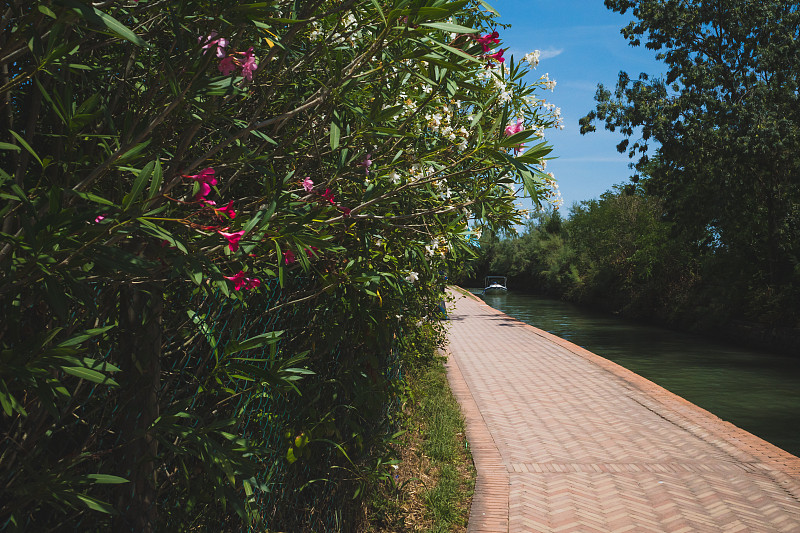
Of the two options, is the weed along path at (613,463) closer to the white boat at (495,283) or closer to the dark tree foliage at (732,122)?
the dark tree foliage at (732,122)

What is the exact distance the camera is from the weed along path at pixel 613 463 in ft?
15.3

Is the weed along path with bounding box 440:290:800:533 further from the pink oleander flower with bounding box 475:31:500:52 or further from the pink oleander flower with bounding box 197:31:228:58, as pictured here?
the pink oleander flower with bounding box 197:31:228:58

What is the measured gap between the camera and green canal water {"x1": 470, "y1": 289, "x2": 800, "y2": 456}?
1023cm

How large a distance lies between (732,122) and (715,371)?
11.1 meters

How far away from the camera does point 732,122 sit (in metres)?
21.1

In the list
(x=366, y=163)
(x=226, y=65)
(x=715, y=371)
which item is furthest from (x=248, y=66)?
(x=715, y=371)

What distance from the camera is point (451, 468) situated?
17.8 ft

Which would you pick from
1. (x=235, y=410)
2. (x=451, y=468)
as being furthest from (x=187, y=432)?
(x=451, y=468)

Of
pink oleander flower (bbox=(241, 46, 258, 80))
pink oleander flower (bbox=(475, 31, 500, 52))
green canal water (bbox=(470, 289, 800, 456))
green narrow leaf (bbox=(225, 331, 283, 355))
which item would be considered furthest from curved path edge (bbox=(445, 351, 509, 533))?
green canal water (bbox=(470, 289, 800, 456))

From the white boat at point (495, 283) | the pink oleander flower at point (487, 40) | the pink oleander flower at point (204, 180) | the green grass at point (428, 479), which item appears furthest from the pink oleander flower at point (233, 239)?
the white boat at point (495, 283)

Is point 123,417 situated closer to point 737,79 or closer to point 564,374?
point 564,374

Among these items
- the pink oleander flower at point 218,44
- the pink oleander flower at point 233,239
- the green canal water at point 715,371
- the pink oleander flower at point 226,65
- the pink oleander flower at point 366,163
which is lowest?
the green canal water at point 715,371

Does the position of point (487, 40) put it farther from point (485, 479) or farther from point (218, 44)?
point (485, 479)

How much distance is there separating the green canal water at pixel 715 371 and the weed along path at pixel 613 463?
2.36 m
